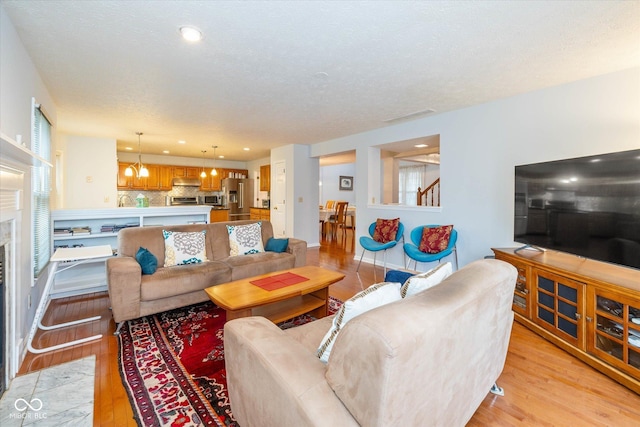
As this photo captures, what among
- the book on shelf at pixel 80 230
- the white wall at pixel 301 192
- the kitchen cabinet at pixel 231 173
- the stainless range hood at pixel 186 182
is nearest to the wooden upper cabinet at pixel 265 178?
the white wall at pixel 301 192

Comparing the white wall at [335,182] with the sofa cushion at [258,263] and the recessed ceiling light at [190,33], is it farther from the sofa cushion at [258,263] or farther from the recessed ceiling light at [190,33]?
the recessed ceiling light at [190,33]

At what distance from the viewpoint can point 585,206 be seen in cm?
233

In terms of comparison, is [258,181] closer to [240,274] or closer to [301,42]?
[240,274]

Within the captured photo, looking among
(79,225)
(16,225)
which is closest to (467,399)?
(16,225)

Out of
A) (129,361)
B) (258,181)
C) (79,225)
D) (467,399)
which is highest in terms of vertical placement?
(258,181)

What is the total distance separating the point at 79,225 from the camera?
3805 mm

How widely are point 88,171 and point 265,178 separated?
153 inches

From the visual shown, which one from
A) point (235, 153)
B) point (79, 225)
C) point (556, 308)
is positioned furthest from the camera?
point (235, 153)

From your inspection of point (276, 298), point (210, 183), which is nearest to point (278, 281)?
point (276, 298)

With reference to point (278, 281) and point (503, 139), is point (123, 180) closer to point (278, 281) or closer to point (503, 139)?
point (278, 281)

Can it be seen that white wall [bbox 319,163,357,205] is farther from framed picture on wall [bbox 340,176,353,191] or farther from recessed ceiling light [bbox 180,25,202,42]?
recessed ceiling light [bbox 180,25,202,42]

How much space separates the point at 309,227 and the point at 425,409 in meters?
5.78

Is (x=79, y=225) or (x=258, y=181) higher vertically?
(x=258, y=181)
